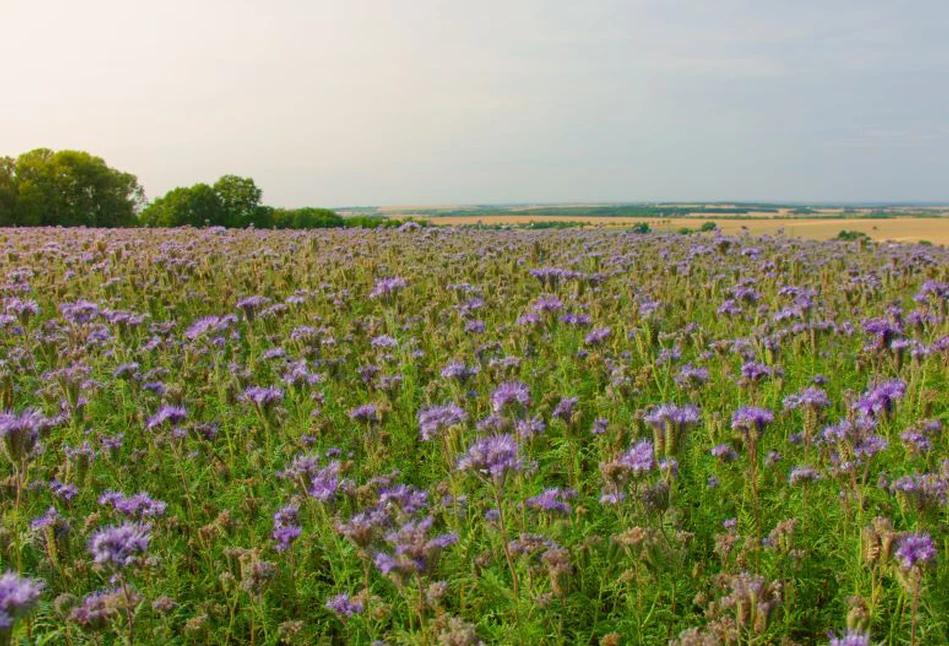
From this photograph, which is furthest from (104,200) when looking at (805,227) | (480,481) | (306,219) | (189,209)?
(480,481)

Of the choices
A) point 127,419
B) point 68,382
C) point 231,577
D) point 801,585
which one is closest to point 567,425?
point 801,585

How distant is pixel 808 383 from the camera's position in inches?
229

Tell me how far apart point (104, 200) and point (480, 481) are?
5693 cm

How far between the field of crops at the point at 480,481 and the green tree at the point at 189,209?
33553 mm

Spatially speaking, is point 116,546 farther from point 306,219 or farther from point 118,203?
point 118,203

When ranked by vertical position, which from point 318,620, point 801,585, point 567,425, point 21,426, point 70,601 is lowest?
point 318,620

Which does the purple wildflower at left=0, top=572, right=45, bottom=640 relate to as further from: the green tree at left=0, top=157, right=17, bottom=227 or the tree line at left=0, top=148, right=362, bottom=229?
the green tree at left=0, top=157, right=17, bottom=227

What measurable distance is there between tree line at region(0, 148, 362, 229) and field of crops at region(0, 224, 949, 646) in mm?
27869

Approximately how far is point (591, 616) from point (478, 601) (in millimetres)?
606

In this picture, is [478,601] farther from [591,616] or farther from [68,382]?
[68,382]

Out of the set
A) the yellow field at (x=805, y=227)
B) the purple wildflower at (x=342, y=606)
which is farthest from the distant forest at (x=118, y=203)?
the purple wildflower at (x=342, y=606)

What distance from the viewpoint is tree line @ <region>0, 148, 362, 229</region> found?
130 feet

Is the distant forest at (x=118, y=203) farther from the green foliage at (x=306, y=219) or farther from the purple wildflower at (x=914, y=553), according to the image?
the purple wildflower at (x=914, y=553)

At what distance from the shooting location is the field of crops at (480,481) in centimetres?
296
